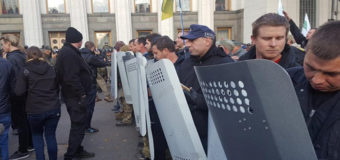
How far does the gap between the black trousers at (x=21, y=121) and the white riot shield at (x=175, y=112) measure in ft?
10.7

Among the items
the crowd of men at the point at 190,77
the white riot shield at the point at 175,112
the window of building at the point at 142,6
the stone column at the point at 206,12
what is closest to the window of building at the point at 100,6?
the window of building at the point at 142,6

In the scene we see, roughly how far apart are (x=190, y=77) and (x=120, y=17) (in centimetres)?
1625

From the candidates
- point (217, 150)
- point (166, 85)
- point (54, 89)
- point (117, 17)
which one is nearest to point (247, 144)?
point (217, 150)

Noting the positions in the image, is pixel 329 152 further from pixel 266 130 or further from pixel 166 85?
pixel 166 85

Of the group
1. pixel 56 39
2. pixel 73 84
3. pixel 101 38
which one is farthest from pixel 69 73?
pixel 56 39

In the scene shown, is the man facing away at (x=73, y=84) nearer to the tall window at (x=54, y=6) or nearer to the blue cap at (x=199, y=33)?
the blue cap at (x=199, y=33)

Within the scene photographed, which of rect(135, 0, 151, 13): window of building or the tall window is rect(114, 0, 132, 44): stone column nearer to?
rect(135, 0, 151, 13): window of building

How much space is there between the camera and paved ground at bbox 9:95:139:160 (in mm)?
4510

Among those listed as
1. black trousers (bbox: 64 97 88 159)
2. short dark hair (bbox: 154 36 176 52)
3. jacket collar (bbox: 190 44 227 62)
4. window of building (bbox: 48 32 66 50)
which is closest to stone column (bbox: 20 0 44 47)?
window of building (bbox: 48 32 66 50)

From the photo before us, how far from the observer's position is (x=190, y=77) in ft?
8.41

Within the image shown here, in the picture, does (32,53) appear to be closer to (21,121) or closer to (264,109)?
(21,121)

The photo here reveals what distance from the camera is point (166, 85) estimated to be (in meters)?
1.92

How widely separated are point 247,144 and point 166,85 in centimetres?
110

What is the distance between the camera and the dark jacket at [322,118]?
0.91m
